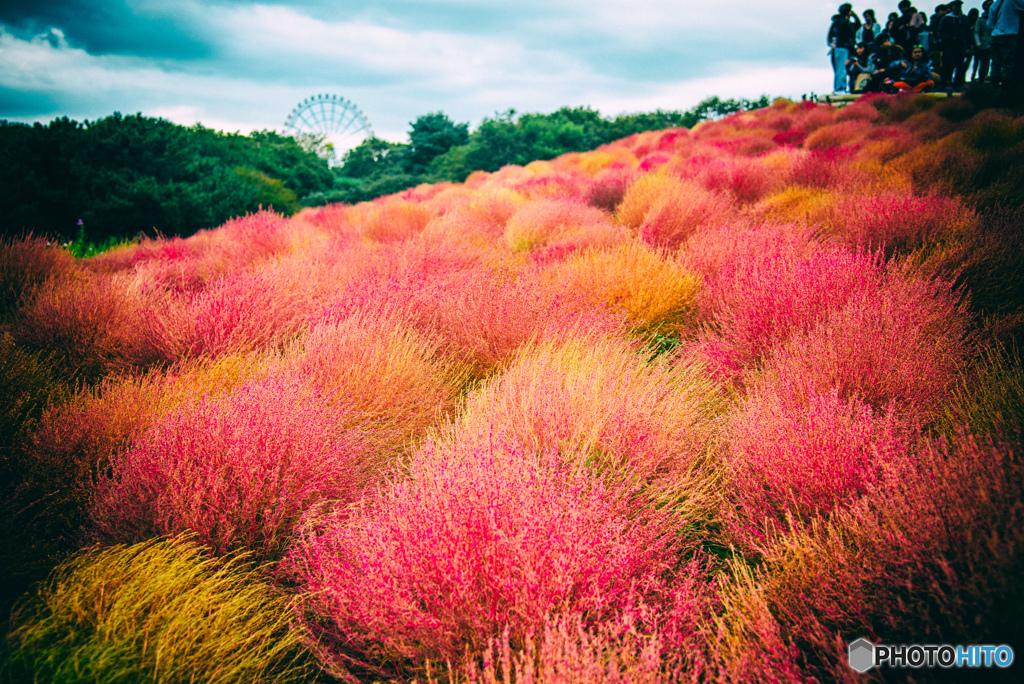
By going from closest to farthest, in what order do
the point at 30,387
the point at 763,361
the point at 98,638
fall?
1. the point at 98,638
2. the point at 30,387
3. the point at 763,361

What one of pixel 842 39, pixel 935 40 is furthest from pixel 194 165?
pixel 935 40

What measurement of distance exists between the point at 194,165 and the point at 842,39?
18992 millimetres

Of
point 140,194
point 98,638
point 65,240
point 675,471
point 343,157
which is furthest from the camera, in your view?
point 343,157

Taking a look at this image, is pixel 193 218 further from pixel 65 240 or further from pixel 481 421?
pixel 481 421

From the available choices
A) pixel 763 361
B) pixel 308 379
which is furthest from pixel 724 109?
pixel 308 379

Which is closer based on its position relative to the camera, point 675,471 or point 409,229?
point 675,471

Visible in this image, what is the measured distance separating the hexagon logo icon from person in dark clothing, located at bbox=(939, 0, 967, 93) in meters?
13.3

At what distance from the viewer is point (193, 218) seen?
39.7 feet

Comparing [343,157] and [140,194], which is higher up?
[343,157]

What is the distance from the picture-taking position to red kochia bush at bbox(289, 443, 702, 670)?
110 centimetres

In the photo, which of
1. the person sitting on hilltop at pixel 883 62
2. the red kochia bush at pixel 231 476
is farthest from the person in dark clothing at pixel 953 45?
the red kochia bush at pixel 231 476

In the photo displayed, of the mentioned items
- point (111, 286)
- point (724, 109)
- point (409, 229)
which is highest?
point (724, 109)

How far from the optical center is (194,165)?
42.6ft

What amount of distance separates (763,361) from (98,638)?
2754 millimetres
